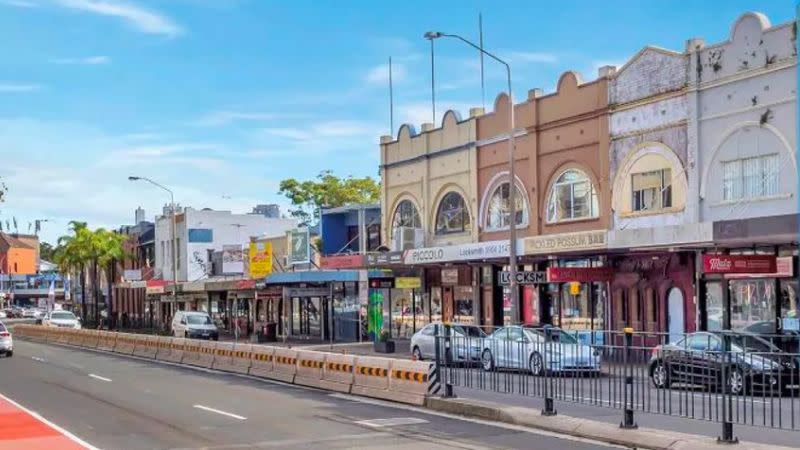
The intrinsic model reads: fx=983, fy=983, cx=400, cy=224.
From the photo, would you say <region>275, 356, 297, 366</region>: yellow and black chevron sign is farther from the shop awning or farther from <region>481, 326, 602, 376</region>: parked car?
the shop awning

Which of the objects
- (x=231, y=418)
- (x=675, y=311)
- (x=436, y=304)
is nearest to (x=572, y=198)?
(x=675, y=311)

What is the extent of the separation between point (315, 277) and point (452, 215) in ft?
25.7

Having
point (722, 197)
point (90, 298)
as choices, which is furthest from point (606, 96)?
point (90, 298)

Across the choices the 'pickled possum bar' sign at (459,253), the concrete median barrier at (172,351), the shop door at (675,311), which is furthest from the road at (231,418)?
the shop door at (675,311)

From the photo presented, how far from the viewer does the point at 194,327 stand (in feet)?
159

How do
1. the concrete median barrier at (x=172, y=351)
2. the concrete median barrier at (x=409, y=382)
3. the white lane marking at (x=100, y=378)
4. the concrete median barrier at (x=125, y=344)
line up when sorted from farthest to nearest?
the concrete median barrier at (x=125, y=344) → the concrete median barrier at (x=172, y=351) → the white lane marking at (x=100, y=378) → the concrete median barrier at (x=409, y=382)

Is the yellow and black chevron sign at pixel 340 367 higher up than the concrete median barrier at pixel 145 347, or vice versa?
the yellow and black chevron sign at pixel 340 367

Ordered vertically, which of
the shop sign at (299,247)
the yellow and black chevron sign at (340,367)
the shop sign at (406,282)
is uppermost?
the shop sign at (299,247)

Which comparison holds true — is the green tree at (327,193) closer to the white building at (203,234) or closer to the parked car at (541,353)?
the white building at (203,234)

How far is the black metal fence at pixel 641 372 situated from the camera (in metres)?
12.2

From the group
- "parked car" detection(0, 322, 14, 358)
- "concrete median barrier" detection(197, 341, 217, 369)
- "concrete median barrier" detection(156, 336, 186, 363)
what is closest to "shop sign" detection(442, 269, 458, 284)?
"concrete median barrier" detection(156, 336, 186, 363)

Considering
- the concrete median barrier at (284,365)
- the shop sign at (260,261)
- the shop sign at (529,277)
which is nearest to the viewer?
the concrete median barrier at (284,365)

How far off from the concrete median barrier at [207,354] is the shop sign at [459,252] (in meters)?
10.2

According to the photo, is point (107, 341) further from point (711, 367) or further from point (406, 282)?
point (711, 367)
